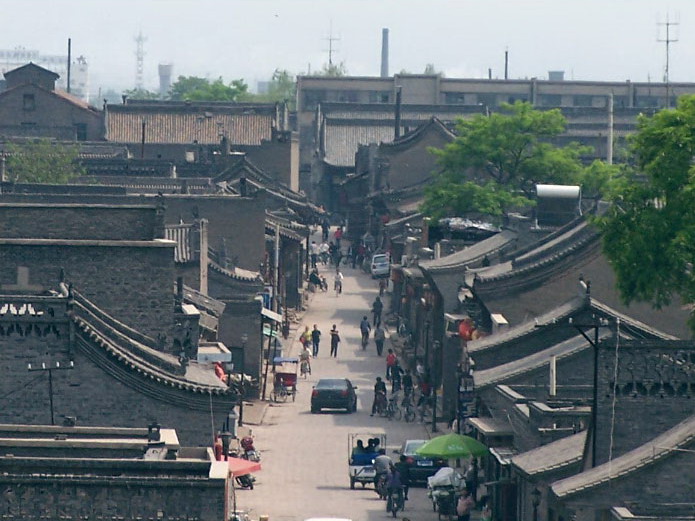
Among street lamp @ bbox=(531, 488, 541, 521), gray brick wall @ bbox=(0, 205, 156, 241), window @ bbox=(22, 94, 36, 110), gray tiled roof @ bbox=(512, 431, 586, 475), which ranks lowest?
street lamp @ bbox=(531, 488, 541, 521)

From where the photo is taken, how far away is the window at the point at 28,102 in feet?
442

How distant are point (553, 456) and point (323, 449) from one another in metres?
17.3

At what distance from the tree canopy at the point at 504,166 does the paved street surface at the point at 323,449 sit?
675 cm

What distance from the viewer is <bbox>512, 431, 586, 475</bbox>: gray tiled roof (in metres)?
40.0

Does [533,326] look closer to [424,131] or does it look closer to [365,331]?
[365,331]

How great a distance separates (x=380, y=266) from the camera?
10500cm

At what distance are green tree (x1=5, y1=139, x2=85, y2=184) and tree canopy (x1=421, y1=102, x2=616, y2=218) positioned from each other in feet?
63.3

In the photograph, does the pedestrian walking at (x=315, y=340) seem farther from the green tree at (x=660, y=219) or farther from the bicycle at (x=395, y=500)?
the green tree at (x=660, y=219)

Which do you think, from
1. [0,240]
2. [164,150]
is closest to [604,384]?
[0,240]

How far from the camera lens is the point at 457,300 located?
224ft

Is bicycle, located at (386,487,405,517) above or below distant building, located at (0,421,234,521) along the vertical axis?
below

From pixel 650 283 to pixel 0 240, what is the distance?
47.4 ft

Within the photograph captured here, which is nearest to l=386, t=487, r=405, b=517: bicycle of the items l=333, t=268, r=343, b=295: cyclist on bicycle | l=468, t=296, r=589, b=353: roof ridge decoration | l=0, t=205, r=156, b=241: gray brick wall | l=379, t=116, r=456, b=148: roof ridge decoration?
l=468, t=296, r=589, b=353: roof ridge decoration

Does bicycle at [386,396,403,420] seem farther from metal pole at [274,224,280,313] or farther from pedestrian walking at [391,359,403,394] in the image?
metal pole at [274,224,280,313]
